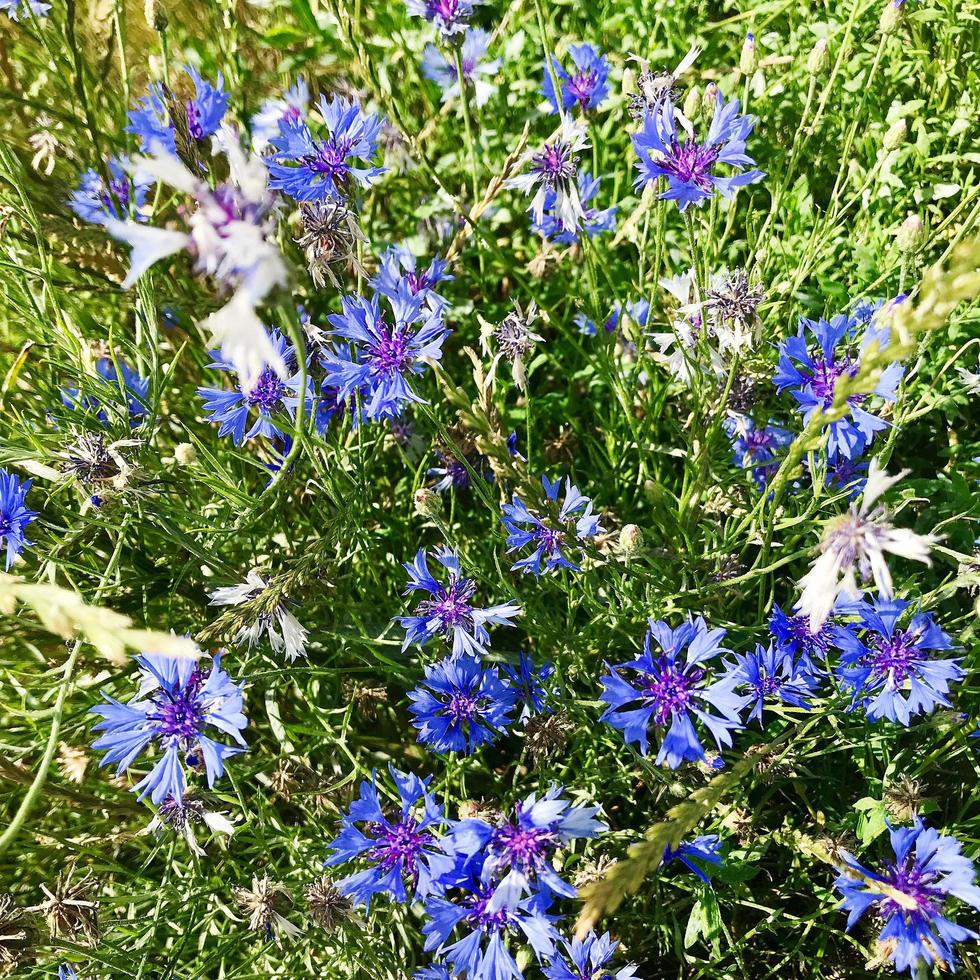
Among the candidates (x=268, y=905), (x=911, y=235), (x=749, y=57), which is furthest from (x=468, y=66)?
(x=268, y=905)

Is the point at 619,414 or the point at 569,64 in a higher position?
the point at 569,64

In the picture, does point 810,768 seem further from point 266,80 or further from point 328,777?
point 266,80

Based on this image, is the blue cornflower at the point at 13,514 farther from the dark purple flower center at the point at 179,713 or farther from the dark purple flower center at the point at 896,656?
the dark purple flower center at the point at 896,656

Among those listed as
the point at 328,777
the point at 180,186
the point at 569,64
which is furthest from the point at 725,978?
the point at 569,64

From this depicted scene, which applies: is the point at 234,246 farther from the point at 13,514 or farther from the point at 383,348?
the point at 13,514

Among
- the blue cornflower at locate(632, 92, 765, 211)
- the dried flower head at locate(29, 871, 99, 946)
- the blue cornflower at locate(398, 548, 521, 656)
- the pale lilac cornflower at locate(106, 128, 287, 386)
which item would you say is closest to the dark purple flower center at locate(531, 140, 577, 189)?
the blue cornflower at locate(632, 92, 765, 211)

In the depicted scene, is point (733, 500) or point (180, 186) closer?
point (180, 186)

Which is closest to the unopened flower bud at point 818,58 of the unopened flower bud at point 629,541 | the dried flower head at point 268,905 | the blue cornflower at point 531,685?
the unopened flower bud at point 629,541
